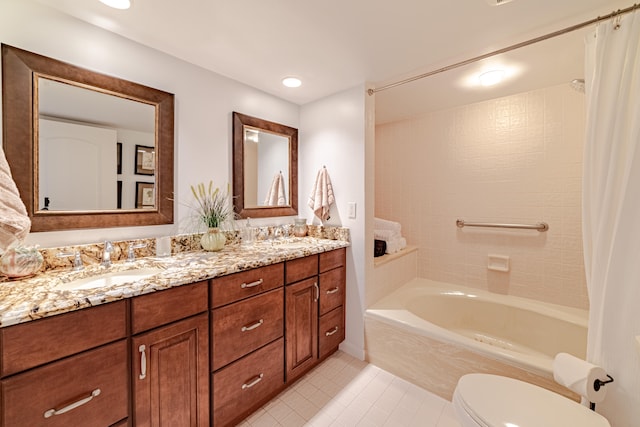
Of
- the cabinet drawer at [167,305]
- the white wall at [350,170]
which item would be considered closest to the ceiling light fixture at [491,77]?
the white wall at [350,170]

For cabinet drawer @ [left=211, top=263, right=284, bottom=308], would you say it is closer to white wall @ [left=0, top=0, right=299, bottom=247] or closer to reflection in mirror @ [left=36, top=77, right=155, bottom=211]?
white wall @ [left=0, top=0, right=299, bottom=247]

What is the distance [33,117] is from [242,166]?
109cm

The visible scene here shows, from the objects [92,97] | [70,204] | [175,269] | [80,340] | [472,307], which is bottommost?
[472,307]

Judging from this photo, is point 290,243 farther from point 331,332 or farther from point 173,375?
point 173,375

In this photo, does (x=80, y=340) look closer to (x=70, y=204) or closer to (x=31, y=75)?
(x=70, y=204)

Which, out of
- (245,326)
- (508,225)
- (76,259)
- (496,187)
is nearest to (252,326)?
(245,326)

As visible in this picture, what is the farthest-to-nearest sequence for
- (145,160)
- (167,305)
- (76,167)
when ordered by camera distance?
(145,160)
(76,167)
(167,305)

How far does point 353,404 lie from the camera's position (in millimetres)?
1606

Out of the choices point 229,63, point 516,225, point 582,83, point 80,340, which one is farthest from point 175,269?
point 516,225

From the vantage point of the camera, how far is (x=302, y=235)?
7.57 ft

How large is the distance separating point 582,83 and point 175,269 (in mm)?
2378

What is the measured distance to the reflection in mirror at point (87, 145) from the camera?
125cm

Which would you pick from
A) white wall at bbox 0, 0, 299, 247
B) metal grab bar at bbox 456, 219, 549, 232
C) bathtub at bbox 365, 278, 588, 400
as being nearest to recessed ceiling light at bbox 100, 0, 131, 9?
white wall at bbox 0, 0, 299, 247

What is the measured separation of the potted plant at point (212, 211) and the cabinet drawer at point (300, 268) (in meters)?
0.48
